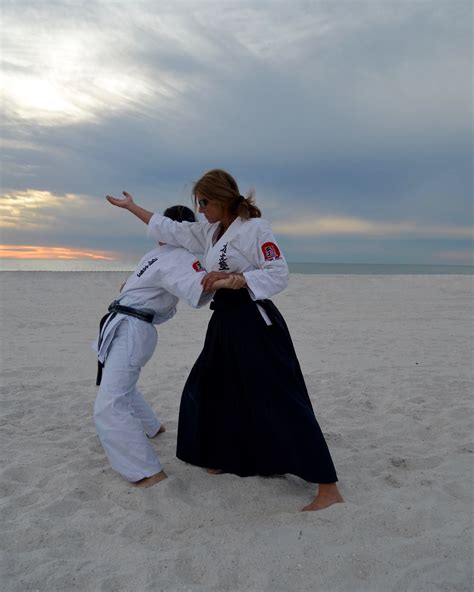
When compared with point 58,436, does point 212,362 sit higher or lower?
higher

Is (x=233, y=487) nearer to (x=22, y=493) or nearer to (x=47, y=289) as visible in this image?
(x=22, y=493)

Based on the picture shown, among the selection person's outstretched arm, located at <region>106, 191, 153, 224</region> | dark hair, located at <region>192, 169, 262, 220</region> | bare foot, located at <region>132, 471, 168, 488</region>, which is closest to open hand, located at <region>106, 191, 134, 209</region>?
person's outstretched arm, located at <region>106, 191, 153, 224</region>

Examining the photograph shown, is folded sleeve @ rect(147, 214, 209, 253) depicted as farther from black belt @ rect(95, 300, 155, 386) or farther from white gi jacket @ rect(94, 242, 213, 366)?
black belt @ rect(95, 300, 155, 386)

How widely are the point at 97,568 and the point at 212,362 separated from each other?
131 centimetres

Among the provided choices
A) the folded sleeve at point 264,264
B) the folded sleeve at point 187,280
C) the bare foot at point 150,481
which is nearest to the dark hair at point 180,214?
the folded sleeve at point 187,280

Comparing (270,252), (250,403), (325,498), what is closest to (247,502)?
(325,498)

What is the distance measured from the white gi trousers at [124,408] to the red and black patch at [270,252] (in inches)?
38.9

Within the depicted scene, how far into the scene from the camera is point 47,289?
51.0 ft

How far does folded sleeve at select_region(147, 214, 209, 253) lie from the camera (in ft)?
10.8

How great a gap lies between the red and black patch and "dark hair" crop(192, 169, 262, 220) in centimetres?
24

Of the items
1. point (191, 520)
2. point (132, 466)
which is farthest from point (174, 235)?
point (191, 520)

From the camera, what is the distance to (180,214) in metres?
→ 3.48

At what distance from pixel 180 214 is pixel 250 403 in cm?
136

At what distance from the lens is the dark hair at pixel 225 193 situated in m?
3.04
